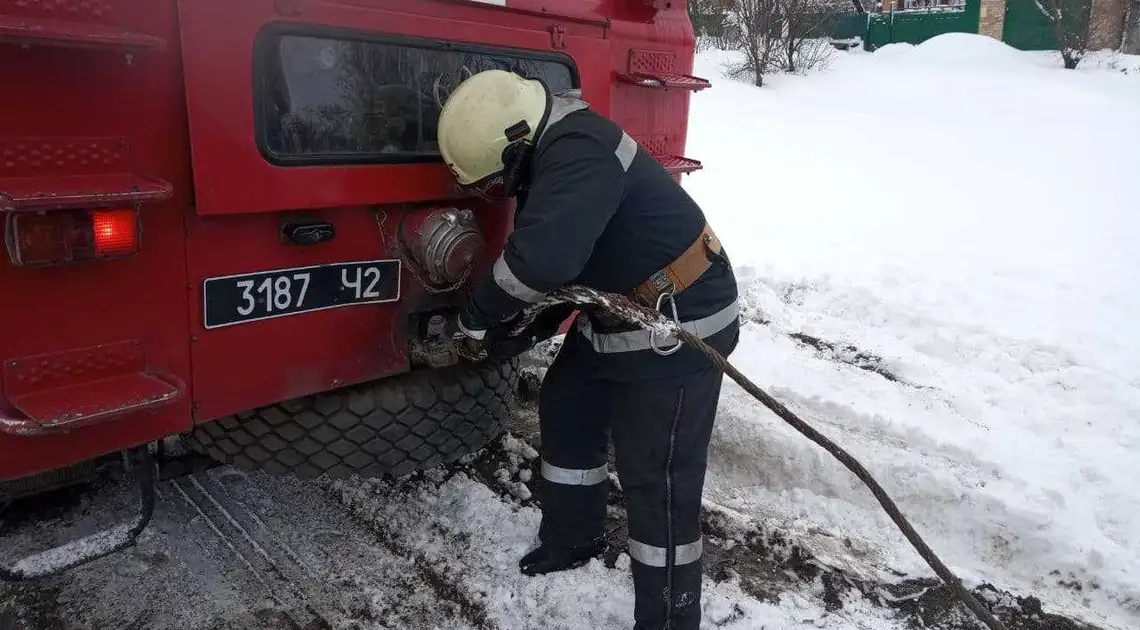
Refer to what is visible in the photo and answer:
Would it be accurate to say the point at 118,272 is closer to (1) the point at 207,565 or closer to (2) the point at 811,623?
(1) the point at 207,565

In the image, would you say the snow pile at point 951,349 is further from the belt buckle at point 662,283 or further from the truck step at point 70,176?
the truck step at point 70,176

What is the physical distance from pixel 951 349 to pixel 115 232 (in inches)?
174

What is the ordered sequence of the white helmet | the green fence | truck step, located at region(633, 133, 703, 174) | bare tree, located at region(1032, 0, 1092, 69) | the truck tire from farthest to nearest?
the green fence
bare tree, located at region(1032, 0, 1092, 69)
truck step, located at region(633, 133, 703, 174)
the truck tire
the white helmet

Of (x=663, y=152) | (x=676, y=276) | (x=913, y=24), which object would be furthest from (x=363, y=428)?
(x=913, y=24)

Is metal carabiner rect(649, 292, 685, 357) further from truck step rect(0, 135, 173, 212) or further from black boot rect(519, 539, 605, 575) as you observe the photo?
truck step rect(0, 135, 173, 212)

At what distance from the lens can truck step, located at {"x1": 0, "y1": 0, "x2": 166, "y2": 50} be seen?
169 cm

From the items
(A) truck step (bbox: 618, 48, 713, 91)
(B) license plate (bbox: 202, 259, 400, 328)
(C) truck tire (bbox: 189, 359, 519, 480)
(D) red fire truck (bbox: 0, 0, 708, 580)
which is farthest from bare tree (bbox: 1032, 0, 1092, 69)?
(B) license plate (bbox: 202, 259, 400, 328)

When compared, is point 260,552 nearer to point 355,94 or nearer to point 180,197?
point 180,197

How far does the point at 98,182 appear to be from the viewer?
6.28ft

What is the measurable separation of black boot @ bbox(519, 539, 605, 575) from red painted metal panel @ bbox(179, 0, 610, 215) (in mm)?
1282

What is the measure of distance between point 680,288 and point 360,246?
3.21ft

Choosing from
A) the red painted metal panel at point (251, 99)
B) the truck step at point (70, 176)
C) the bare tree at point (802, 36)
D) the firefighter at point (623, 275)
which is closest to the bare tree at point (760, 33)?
the bare tree at point (802, 36)

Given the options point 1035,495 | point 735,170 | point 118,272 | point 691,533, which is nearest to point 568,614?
point 691,533

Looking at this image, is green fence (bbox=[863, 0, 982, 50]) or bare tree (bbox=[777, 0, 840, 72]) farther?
green fence (bbox=[863, 0, 982, 50])
